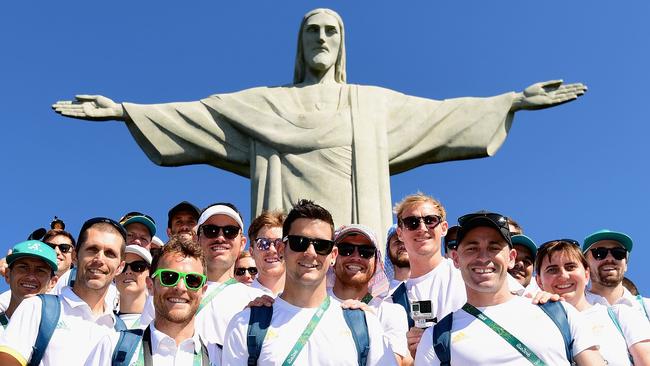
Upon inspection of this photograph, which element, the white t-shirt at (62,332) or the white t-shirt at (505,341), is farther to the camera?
the white t-shirt at (62,332)

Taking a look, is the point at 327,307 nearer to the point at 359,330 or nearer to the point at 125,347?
the point at 359,330

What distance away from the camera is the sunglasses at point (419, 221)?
5641 millimetres

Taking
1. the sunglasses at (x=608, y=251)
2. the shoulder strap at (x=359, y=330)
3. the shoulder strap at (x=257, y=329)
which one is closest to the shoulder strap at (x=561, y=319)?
the shoulder strap at (x=359, y=330)

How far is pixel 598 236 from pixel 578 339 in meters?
2.50

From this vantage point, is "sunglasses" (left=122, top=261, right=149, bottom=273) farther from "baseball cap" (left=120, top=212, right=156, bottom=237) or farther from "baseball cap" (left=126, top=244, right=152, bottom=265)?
"baseball cap" (left=120, top=212, right=156, bottom=237)

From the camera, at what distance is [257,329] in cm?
436

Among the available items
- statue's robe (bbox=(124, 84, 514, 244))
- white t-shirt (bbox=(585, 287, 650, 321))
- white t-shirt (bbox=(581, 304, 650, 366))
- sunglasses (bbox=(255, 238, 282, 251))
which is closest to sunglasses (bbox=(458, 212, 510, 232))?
white t-shirt (bbox=(581, 304, 650, 366))

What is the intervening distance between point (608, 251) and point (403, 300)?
2.18 m

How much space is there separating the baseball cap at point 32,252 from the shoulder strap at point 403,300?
95.8 inches

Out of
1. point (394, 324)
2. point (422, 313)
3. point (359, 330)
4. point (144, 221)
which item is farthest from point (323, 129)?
point (359, 330)

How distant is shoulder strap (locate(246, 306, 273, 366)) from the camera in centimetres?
430

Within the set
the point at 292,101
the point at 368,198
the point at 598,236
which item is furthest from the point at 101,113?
the point at 598,236

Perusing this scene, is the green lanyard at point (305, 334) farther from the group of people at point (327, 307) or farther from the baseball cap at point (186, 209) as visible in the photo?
the baseball cap at point (186, 209)

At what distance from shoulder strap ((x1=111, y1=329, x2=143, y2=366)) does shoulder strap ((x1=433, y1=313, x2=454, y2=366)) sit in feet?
5.30
